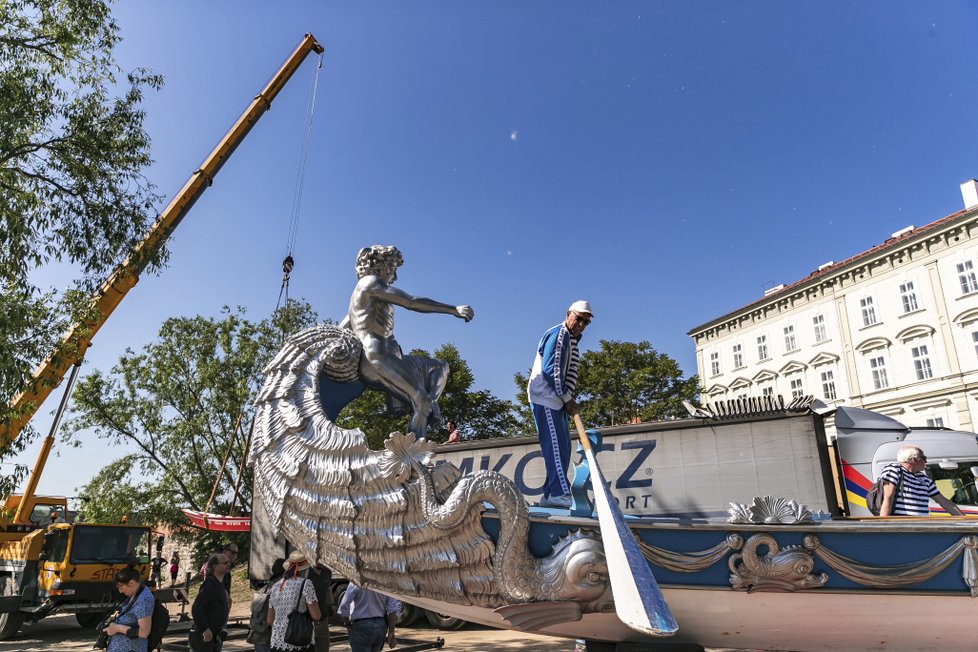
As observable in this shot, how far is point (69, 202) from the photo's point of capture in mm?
6965

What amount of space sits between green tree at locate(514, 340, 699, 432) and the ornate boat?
20196 mm

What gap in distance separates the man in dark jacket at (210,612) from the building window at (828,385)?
29.7 metres

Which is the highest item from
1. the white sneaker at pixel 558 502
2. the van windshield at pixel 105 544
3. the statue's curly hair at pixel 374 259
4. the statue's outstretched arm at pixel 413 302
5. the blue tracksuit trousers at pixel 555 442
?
the statue's curly hair at pixel 374 259

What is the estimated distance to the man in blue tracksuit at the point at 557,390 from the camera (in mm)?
3807

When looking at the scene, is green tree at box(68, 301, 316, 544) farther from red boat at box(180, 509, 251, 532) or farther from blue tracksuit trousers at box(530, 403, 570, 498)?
blue tracksuit trousers at box(530, 403, 570, 498)

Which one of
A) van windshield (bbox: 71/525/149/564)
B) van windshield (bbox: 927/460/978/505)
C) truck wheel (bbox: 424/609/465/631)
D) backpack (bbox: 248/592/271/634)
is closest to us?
backpack (bbox: 248/592/271/634)

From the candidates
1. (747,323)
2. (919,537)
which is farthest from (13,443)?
(747,323)

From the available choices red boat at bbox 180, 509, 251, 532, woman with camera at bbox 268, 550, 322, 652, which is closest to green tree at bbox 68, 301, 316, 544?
red boat at bbox 180, 509, 251, 532

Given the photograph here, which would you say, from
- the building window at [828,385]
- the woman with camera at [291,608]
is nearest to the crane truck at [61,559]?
the woman with camera at [291,608]

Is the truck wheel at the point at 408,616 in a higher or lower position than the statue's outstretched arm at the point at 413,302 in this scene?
lower

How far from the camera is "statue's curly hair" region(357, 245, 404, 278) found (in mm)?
4055

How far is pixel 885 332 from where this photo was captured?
26672mm

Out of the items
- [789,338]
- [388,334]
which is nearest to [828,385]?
[789,338]

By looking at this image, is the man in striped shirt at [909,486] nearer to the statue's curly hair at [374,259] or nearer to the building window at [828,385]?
the statue's curly hair at [374,259]
